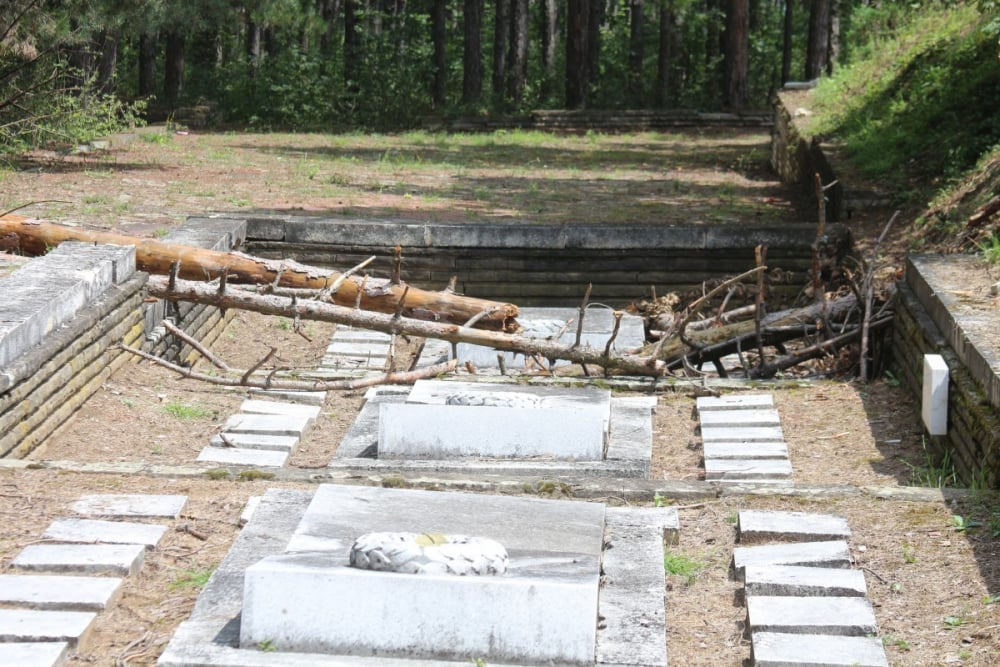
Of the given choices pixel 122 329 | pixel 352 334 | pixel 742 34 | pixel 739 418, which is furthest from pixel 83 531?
pixel 742 34

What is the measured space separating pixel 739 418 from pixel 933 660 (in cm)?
350

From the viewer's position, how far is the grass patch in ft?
23.6

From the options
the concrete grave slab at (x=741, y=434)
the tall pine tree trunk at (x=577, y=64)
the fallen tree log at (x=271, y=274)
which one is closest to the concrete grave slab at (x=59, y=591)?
the concrete grave slab at (x=741, y=434)

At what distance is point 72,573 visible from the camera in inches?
172

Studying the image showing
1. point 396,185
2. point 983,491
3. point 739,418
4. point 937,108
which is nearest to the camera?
point 983,491

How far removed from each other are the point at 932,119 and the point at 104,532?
1052 centimetres

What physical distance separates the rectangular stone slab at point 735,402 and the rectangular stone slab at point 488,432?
1400 mm

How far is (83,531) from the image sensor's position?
4672 millimetres

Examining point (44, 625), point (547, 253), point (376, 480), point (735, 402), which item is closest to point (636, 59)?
point (547, 253)

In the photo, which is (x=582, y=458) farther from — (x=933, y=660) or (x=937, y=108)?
(x=937, y=108)

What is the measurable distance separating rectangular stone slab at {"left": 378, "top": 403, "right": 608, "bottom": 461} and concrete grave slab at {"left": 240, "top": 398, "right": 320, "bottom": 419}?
1130 millimetres

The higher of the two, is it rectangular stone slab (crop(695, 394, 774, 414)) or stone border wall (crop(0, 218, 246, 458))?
stone border wall (crop(0, 218, 246, 458))

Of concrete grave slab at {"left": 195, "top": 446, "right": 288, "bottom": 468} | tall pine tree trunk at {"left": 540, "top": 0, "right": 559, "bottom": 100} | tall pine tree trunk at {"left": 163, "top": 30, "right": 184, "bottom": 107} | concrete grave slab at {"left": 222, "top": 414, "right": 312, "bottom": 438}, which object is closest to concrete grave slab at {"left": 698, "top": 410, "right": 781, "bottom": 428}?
concrete grave slab at {"left": 222, "top": 414, "right": 312, "bottom": 438}

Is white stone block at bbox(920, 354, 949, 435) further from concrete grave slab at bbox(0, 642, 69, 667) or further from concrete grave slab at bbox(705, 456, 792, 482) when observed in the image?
concrete grave slab at bbox(0, 642, 69, 667)
